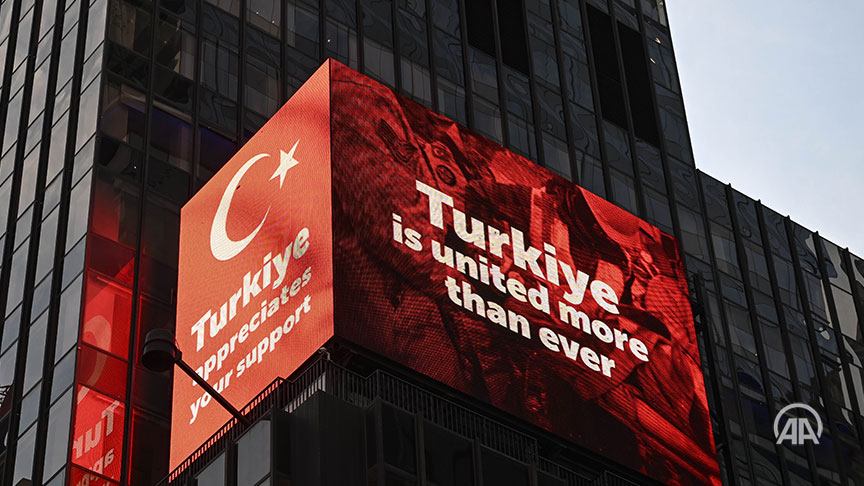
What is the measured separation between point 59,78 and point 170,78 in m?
4.05

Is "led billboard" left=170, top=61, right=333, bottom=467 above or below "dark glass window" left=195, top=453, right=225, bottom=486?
above

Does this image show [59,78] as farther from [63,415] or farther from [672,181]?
[672,181]

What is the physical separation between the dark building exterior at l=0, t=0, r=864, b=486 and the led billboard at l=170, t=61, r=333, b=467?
1.65 metres

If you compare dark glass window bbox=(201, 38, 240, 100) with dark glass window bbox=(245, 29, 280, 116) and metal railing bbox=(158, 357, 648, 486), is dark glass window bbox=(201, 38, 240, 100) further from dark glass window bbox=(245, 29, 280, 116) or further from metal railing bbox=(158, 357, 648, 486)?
metal railing bbox=(158, 357, 648, 486)

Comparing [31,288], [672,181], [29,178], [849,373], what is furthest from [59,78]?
[849,373]

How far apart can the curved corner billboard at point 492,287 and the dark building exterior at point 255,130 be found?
1161 mm

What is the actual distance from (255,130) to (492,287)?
11.6 m

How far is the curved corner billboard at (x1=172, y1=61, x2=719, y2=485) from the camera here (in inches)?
1587

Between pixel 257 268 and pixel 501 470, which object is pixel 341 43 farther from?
pixel 501 470

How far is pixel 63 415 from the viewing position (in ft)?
141

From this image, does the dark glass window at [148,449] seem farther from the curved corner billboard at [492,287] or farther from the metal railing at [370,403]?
the metal railing at [370,403]

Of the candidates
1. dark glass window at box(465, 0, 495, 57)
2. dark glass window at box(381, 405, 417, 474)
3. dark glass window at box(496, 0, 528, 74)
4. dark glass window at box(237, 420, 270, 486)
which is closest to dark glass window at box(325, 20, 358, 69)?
dark glass window at box(465, 0, 495, 57)

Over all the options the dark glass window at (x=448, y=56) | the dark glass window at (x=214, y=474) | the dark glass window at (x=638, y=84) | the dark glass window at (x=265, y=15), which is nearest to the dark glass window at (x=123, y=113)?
the dark glass window at (x=265, y=15)

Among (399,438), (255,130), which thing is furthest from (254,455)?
(255,130)
